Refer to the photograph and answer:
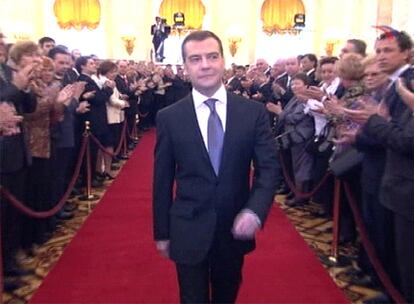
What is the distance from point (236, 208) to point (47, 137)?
3.08 metres

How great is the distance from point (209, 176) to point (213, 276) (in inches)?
20.5

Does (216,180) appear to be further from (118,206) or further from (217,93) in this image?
(118,206)

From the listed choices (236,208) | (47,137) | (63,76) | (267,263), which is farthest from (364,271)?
(63,76)

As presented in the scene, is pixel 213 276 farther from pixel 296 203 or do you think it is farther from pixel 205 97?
pixel 296 203

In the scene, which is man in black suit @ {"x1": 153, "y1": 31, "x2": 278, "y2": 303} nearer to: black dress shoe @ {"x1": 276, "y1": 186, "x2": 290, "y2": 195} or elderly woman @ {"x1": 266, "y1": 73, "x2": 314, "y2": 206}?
elderly woman @ {"x1": 266, "y1": 73, "x2": 314, "y2": 206}

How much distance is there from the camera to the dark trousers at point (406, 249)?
11.1ft

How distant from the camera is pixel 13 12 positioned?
22.9 metres

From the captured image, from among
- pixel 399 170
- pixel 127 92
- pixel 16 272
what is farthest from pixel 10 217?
pixel 127 92

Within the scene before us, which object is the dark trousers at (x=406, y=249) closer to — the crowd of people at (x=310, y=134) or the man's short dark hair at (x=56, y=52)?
the crowd of people at (x=310, y=134)

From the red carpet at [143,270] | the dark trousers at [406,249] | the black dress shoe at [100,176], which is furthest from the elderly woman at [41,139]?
the dark trousers at [406,249]

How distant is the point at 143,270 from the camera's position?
185 inches

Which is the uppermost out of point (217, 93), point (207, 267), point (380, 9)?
point (380, 9)

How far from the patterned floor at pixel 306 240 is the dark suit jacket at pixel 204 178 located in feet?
6.33

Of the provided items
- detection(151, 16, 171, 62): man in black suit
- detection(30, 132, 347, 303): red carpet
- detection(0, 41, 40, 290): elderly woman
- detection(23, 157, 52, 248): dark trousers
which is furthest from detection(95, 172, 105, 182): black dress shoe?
detection(151, 16, 171, 62): man in black suit
